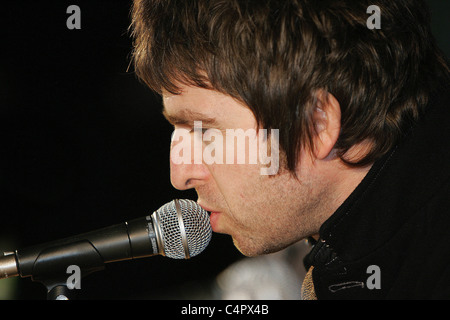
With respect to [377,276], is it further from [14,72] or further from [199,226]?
[14,72]

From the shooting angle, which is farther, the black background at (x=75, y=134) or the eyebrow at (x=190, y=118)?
the black background at (x=75, y=134)

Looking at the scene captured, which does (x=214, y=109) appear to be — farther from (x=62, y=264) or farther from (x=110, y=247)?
(x=62, y=264)

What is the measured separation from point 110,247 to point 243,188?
15.6 inches

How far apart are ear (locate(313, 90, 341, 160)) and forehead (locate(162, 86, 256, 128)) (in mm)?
176

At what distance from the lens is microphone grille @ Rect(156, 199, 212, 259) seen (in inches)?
48.4

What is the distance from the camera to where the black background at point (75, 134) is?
2061 millimetres

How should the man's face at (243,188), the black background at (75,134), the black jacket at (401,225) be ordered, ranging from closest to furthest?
the black jacket at (401,225)
the man's face at (243,188)
the black background at (75,134)

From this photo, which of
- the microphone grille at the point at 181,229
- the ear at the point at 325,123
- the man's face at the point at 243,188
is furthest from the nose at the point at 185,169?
the ear at the point at 325,123

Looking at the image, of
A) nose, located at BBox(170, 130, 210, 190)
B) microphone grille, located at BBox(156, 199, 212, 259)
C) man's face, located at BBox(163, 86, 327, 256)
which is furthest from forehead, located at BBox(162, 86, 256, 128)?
microphone grille, located at BBox(156, 199, 212, 259)

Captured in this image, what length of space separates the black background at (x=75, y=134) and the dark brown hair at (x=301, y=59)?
889 mm

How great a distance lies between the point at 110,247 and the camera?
47.6 inches

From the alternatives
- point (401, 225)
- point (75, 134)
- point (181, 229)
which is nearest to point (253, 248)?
point (181, 229)

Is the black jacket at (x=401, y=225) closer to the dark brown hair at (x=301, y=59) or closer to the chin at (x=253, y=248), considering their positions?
the dark brown hair at (x=301, y=59)

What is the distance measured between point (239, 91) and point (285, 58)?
5.8 inches
